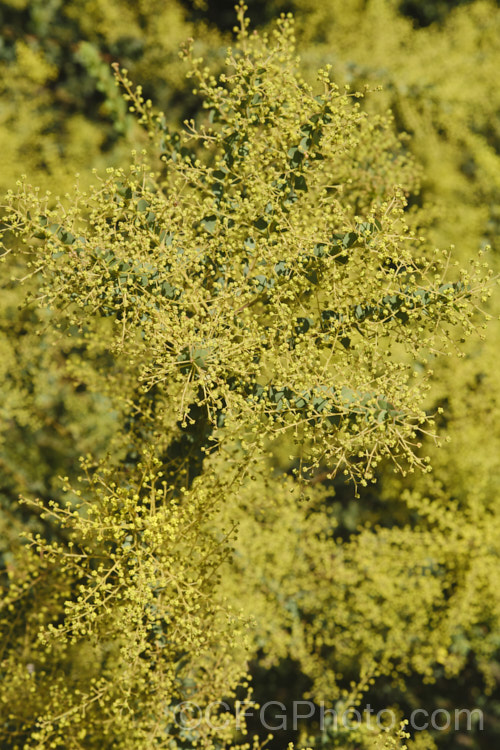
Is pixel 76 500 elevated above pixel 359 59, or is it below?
below

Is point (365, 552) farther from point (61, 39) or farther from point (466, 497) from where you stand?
point (61, 39)

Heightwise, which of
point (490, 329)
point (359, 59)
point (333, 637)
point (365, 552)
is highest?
point (359, 59)

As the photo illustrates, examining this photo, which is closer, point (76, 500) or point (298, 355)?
point (298, 355)

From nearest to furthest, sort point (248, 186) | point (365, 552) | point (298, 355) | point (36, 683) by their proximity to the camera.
Answer: point (298, 355)
point (248, 186)
point (36, 683)
point (365, 552)

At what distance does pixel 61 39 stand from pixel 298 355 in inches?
266

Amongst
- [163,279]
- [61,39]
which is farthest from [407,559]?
[61,39]

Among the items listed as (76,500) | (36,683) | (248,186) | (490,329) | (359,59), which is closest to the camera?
(248,186)

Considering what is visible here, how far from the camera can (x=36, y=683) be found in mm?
2494

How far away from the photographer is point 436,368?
411 centimetres

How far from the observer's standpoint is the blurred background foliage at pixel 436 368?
3.44 meters

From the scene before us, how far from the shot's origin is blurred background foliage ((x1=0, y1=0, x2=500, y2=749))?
344 centimetres

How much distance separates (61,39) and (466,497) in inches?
258

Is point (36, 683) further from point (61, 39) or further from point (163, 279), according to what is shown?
point (61, 39)

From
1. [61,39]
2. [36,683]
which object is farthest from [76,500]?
[61,39]
